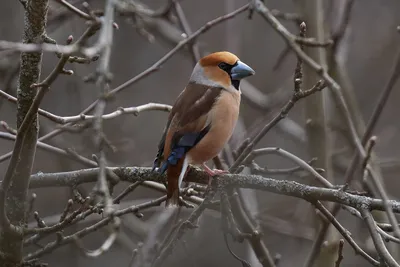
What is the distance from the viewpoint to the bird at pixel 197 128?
324cm

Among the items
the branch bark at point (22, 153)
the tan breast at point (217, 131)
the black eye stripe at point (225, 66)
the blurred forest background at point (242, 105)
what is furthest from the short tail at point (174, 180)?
the blurred forest background at point (242, 105)

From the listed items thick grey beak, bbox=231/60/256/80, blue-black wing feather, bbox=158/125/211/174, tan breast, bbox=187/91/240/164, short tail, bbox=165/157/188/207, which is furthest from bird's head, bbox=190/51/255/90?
short tail, bbox=165/157/188/207

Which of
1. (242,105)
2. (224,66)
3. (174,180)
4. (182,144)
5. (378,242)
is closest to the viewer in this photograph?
(378,242)

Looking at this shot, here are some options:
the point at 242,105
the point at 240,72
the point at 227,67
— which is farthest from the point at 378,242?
the point at 242,105

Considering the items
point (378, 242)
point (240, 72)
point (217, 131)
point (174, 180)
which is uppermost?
point (240, 72)

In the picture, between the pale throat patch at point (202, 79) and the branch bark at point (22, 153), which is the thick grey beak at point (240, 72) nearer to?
the pale throat patch at point (202, 79)

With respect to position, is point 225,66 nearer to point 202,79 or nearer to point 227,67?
point 227,67

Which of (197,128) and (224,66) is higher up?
(224,66)

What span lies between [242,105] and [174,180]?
2.40 m

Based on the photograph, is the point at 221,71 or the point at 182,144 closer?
the point at 182,144

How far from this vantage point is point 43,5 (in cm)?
255

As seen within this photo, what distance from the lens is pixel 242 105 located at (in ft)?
17.9

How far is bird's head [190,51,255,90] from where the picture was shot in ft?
12.7

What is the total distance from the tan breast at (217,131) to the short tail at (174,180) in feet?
0.65
